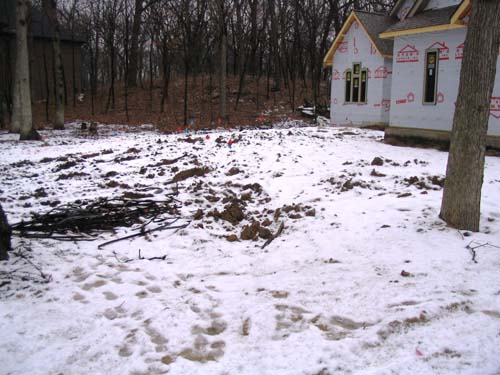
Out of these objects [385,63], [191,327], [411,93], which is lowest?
[191,327]

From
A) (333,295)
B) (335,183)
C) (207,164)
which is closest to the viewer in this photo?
(333,295)

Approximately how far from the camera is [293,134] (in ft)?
43.1

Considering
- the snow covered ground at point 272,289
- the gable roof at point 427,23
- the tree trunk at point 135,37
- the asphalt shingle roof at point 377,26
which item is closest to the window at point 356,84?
the asphalt shingle roof at point 377,26

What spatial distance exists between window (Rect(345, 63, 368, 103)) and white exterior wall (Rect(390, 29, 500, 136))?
424cm

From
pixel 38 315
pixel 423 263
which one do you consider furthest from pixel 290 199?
pixel 38 315

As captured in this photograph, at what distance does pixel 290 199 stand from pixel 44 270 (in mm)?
4079

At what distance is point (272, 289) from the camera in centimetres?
438

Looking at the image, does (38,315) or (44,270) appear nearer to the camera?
(38,315)

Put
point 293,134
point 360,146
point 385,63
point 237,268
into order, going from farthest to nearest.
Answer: point 385,63
point 293,134
point 360,146
point 237,268

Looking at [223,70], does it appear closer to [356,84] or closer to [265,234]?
[356,84]

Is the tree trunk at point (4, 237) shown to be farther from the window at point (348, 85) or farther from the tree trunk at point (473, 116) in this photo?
the window at point (348, 85)

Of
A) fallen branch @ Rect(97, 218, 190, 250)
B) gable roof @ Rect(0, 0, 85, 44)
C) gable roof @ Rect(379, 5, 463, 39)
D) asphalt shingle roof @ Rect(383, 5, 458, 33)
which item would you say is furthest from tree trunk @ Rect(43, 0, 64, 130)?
fallen branch @ Rect(97, 218, 190, 250)

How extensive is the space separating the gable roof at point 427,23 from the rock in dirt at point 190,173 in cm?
772

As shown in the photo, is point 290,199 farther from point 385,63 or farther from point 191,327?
point 385,63
